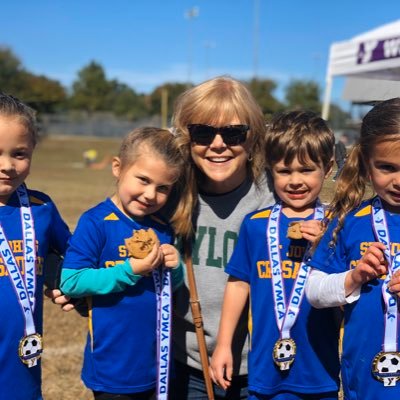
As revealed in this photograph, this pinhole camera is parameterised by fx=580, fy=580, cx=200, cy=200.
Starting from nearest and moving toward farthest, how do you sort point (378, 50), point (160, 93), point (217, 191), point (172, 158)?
point (172, 158) < point (217, 191) < point (378, 50) < point (160, 93)

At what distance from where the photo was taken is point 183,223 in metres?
2.71

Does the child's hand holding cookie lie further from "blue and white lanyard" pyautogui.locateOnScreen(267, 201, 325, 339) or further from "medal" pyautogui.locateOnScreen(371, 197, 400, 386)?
"medal" pyautogui.locateOnScreen(371, 197, 400, 386)

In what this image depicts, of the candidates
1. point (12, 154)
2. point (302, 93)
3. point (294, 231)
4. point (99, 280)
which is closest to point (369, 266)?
point (294, 231)

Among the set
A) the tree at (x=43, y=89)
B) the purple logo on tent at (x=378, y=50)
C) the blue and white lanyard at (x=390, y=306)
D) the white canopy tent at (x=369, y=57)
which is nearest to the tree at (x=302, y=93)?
the tree at (x=43, y=89)

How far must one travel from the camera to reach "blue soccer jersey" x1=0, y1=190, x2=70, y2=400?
2.42 m

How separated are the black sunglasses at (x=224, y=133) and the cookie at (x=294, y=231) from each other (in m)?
0.51

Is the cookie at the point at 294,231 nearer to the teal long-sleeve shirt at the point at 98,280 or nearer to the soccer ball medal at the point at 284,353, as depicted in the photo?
the soccer ball medal at the point at 284,353

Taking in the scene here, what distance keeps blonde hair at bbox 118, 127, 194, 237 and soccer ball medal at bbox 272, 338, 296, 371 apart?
0.67 m

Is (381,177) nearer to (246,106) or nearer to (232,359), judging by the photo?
(246,106)

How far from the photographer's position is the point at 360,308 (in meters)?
2.19

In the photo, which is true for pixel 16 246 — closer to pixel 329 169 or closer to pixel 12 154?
pixel 12 154

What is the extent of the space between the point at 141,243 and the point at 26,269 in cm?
51

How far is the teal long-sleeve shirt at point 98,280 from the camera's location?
2.47m

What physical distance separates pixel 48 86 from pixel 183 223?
74815mm
